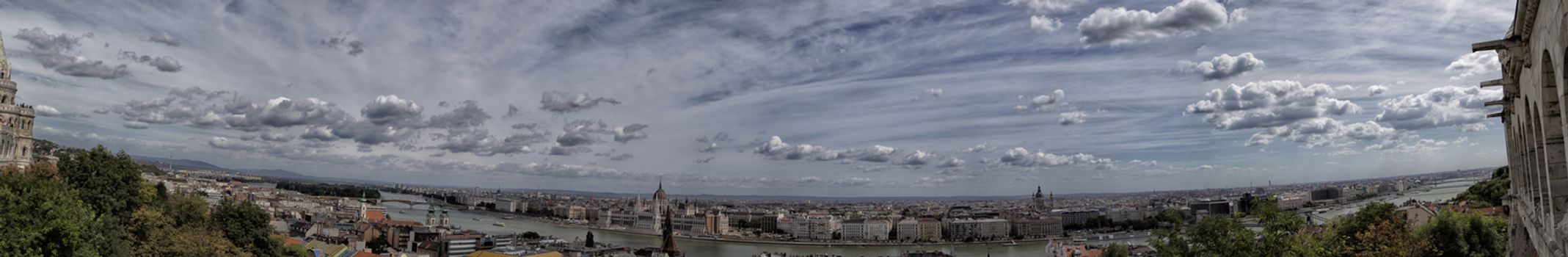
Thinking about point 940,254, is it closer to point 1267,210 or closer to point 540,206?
point 1267,210

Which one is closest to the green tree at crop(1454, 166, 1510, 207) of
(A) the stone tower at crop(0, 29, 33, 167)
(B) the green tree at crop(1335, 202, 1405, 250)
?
(B) the green tree at crop(1335, 202, 1405, 250)

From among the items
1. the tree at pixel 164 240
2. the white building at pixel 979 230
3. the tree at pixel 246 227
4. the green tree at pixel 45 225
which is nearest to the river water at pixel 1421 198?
the white building at pixel 979 230

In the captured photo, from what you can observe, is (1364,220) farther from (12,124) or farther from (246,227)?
(12,124)

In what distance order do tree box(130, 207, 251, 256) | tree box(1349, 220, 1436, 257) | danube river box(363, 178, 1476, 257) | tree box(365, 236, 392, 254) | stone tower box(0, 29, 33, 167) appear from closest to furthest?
tree box(1349, 220, 1436, 257) → tree box(130, 207, 251, 256) → stone tower box(0, 29, 33, 167) → tree box(365, 236, 392, 254) → danube river box(363, 178, 1476, 257)

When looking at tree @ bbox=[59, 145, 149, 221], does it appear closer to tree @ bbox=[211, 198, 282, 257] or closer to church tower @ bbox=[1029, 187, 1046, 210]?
tree @ bbox=[211, 198, 282, 257]

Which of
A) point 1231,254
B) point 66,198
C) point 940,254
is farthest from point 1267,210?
point 940,254

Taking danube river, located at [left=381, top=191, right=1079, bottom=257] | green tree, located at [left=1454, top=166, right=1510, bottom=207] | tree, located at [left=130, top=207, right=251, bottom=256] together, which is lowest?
danube river, located at [left=381, top=191, right=1079, bottom=257]
